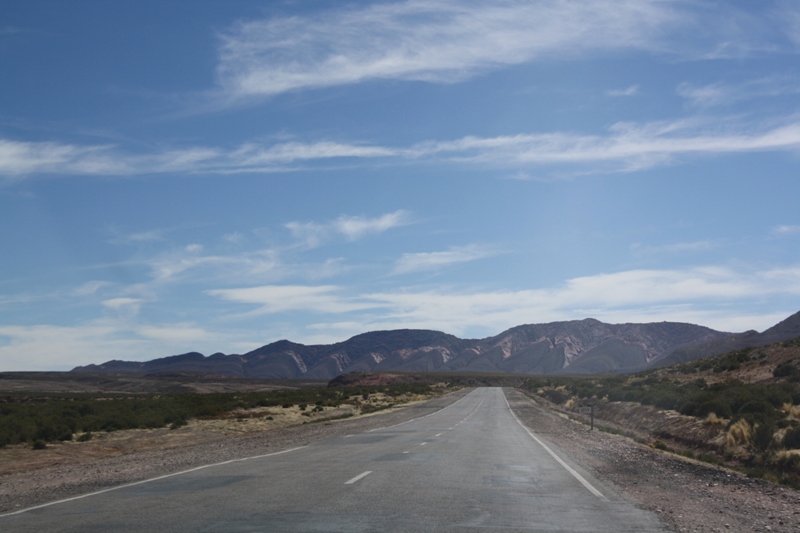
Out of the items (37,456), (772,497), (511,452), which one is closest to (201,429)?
(37,456)

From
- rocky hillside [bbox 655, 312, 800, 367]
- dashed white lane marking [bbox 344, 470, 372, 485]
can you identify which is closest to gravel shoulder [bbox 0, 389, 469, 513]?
dashed white lane marking [bbox 344, 470, 372, 485]

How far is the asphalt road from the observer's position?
30.6 ft

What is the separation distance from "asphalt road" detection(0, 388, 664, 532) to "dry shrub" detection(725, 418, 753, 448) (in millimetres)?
7197

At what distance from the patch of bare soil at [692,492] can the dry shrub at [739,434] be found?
6.48 ft

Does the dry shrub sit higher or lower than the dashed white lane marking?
lower

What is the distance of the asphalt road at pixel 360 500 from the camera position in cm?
932

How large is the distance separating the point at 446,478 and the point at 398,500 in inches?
132

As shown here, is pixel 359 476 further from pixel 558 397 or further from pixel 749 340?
pixel 749 340

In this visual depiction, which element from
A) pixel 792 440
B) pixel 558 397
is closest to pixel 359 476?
pixel 792 440

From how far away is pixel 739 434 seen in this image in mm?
22797

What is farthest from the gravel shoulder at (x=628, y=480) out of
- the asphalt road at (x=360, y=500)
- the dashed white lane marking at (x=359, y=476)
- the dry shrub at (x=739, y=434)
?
the dashed white lane marking at (x=359, y=476)

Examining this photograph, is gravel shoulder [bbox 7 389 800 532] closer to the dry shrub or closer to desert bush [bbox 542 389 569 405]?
the dry shrub

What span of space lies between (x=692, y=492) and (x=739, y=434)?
10.9 metres

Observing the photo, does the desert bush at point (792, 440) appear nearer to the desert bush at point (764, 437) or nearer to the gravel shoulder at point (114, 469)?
the desert bush at point (764, 437)
